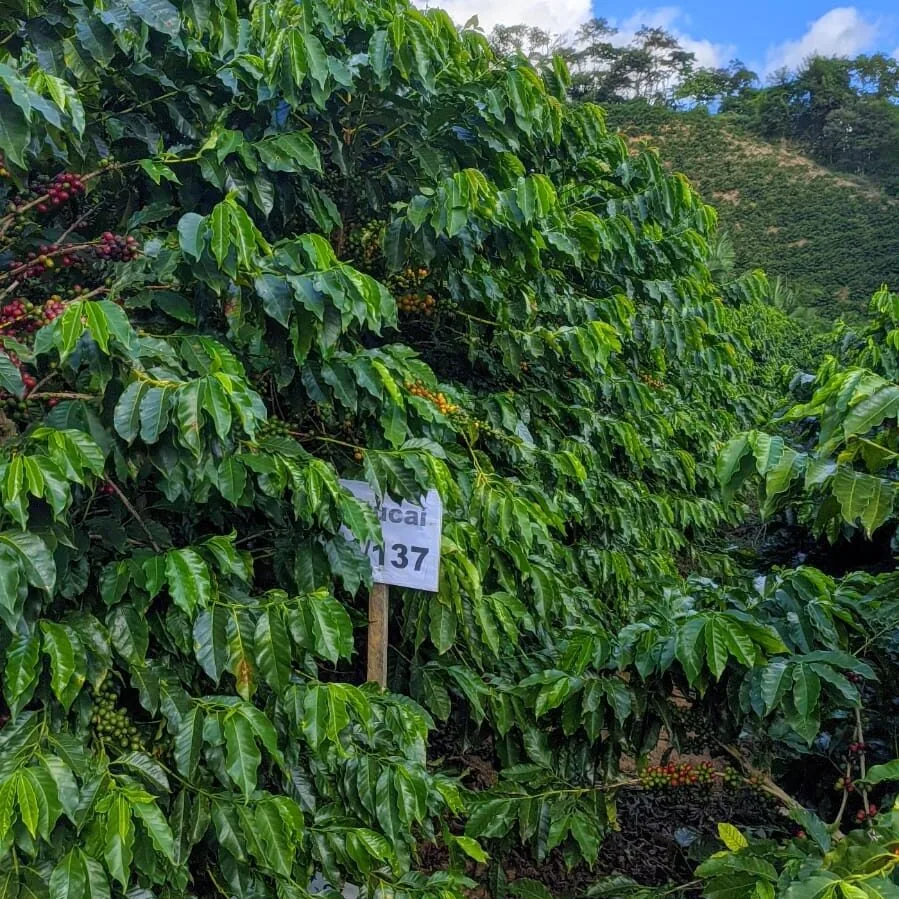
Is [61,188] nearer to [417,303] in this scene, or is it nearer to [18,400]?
[18,400]

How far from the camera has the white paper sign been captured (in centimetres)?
197

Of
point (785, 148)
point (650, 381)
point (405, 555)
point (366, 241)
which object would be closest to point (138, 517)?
point (405, 555)

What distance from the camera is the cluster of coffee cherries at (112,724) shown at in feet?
5.11

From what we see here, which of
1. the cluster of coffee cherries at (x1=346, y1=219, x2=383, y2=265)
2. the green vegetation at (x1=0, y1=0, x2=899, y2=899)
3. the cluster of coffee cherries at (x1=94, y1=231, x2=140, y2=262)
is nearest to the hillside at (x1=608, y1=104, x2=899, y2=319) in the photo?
the cluster of coffee cherries at (x1=346, y1=219, x2=383, y2=265)

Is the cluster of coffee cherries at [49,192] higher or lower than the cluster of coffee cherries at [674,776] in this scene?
higher

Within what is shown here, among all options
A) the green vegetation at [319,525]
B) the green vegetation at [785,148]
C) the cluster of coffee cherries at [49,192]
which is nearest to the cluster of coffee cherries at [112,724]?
the green vegetation at [319,525]

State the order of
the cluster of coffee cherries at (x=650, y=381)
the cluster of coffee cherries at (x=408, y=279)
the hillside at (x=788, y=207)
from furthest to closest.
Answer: the hillside at (x=788, y=207)
the cluster of coffee cherries at (x=650, y=381)
the cluster of coffee cherries at (x=408, y=279)

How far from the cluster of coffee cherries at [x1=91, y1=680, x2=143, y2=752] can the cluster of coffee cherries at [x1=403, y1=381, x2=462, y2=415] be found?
1.03 meters

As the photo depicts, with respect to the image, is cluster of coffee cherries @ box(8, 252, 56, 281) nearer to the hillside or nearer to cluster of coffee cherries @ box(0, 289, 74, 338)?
cluster of coffee cherries @ box(0, 289, 74, 338)

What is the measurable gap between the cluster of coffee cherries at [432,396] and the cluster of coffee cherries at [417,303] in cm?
56

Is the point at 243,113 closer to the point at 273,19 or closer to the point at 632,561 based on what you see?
the point at 273,19

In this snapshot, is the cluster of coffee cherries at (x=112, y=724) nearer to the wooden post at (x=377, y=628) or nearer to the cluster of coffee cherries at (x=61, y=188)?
the wooden post at (x=377, y=628)

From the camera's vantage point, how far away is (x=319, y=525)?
6.11 feet

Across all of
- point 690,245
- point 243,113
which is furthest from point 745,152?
point 243,113
